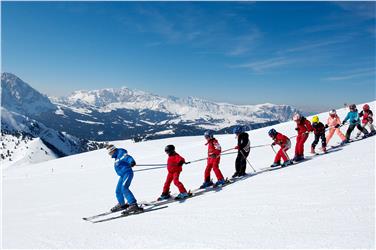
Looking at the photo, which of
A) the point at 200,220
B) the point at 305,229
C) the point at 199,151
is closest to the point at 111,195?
the point at 200,220

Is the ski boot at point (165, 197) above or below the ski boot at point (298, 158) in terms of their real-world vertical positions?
below

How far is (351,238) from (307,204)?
8.52 ft

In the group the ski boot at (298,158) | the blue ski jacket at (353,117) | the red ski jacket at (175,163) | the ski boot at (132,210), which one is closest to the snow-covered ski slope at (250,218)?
the ski boot at (132,210)

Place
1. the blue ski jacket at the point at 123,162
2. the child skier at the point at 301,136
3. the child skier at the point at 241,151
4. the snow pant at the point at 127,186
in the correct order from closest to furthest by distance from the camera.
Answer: the snow pant at the point at 127,186 < the blue ski jacket at the point at 123,162 < the child skier at the point at 241,151 < the child skier at the point at 301,136

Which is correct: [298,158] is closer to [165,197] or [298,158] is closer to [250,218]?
[165,197]

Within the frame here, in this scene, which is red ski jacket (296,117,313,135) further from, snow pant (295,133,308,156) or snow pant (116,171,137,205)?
snow pant (116,171,137,205)

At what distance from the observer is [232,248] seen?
602 centimetres

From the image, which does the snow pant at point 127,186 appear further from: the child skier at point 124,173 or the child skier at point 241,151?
the child skier at point 241,151

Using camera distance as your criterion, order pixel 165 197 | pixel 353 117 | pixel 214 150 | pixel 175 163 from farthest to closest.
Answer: pixel 353 117 < pixel 214 150 < pixel 165 197 < pixel 175 163

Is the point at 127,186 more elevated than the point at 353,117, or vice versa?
the point at 353,117

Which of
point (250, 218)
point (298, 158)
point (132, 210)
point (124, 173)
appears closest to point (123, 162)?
point (124, 173)

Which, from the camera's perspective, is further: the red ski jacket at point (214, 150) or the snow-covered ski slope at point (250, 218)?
the red ski jacket at point (214, 150)

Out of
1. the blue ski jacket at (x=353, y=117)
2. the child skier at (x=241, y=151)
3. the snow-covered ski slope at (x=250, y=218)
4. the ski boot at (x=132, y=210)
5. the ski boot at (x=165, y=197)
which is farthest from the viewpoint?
the blue ski jacket at (x=353, y=117)

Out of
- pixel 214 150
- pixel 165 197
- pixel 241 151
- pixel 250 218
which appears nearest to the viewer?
pixel 250 218
